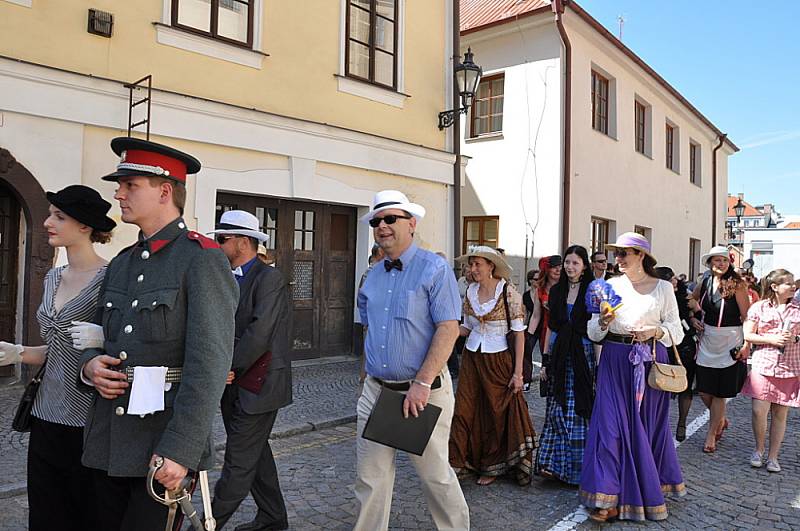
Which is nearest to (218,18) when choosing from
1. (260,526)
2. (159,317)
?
(260,526)

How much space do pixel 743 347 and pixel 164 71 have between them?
6.89m

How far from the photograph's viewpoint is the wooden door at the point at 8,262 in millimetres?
7000

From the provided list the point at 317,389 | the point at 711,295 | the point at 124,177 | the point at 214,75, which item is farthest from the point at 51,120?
the point at 711,295

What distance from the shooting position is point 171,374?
2.17m

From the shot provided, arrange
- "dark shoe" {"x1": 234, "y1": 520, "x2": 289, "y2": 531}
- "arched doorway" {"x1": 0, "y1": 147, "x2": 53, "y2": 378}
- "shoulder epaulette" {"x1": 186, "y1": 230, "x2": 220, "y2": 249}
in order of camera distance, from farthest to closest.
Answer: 1. "arched doorway" {"x1": 0, "y1": 147, "x2": 53, "y2": 378}
2. "dark shoe" {"x1": 234, "y1": 520, "x2": 289, "y2": 531}
3. "shoulder epaulette" {"x1": 186, "y1": 230, "x2": 220, "y2": 249}

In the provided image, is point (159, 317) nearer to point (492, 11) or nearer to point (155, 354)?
point (155, 354)

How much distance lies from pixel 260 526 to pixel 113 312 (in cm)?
206

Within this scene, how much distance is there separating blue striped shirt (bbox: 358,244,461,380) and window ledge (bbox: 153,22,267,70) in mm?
5685

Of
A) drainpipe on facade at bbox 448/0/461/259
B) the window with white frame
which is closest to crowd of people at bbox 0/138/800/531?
drainpipe on facade at bbox 448/0/461/259

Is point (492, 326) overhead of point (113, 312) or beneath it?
beneath

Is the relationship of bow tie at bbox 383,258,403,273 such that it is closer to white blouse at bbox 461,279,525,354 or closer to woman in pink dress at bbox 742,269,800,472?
white blouse at bbox 461,279,525,354

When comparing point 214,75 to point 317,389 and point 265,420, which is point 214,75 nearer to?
point 317,389

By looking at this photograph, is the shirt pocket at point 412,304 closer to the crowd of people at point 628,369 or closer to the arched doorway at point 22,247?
the crowd of people at point 628,369

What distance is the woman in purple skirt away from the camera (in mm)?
4191
